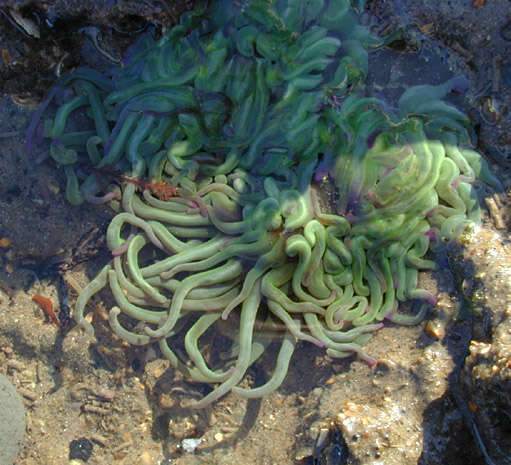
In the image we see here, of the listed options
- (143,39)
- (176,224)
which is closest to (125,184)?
(176,224)

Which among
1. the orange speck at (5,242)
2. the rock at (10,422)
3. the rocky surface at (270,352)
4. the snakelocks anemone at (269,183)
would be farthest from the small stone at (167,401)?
the orange speck at (5,242)

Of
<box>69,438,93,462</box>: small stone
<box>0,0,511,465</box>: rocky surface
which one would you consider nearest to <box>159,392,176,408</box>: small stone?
<box>0,0,511,465</box>: rocky surface

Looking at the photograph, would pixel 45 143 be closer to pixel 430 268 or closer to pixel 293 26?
pixel 293 26

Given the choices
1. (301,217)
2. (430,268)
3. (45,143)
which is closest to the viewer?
(301,217)

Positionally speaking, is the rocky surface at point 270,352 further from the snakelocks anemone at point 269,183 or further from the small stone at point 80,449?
the snakelocks anemone at point 269,183

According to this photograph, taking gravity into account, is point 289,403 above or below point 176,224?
below

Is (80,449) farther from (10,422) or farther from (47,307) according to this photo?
(47,307)

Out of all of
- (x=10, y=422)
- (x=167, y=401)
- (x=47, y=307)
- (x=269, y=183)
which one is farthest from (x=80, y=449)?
(x=269, y=183)
